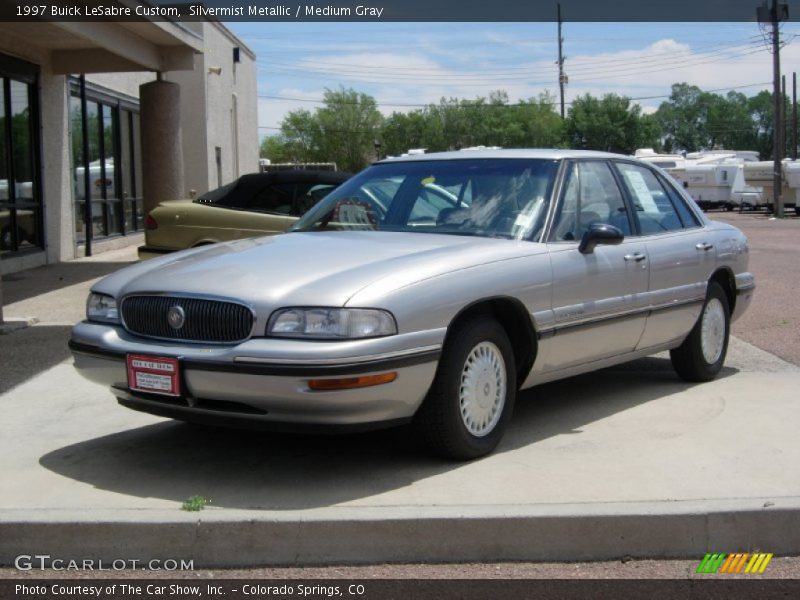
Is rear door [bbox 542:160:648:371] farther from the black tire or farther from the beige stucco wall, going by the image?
the beige stucco wall

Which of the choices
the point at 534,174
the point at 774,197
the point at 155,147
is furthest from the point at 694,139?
the point at 534,174

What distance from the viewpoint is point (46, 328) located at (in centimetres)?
963

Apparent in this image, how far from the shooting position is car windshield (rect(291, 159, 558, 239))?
5.81m

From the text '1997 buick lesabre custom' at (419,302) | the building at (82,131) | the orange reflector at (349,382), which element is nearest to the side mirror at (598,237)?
the text '1997 buick lesabre custom' at (419,302)

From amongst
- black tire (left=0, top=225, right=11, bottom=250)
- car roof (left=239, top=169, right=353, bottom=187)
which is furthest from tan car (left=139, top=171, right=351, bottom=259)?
black tire (left=0, top=225, right=11, bottom=250)

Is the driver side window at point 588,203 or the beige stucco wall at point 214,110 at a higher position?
the beige stucco wall at point 214,110

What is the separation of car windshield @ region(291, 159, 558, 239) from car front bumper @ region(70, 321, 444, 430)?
116cm

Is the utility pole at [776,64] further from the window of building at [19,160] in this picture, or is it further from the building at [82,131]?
the window of building at [19,160]

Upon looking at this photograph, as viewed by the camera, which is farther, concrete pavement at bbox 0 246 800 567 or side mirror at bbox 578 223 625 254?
side mirror at bbox 578 223 625 254

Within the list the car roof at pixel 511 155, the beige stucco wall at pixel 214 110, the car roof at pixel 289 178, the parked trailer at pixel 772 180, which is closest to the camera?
the car roof at pixel 511 155

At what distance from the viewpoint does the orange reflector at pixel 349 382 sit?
4477 mm

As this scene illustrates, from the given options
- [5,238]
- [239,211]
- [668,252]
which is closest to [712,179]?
[5,238]

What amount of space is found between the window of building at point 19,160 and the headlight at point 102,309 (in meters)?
10.3

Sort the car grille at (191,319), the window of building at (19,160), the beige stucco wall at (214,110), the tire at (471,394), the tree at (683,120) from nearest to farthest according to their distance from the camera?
the car grille at (191,319), the tire at (471,394), the window of building at (19,160), the beige stucco wall at (214,110), the tree at (683,120)
